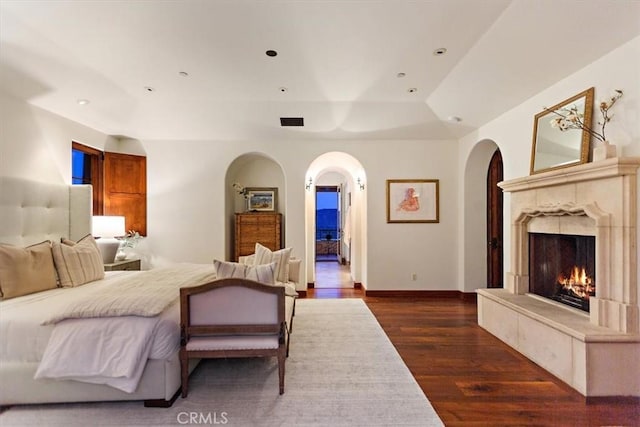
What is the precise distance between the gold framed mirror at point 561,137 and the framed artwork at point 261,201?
410 centimetres

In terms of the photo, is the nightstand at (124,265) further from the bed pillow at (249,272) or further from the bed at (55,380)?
the bed pillow at (249,272)

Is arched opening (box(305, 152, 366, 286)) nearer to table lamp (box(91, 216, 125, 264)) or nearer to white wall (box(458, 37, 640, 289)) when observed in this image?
white wall (box(458, 37, 640, 289))

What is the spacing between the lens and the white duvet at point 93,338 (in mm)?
1965

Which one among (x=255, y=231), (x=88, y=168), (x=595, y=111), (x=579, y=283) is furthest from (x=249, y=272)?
(x=88, y=168)

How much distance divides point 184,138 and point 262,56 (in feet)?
8.85

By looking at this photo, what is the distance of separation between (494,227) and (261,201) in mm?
4063

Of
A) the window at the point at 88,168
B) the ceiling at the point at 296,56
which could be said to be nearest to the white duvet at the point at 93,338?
the ceiling at the point at 296,56

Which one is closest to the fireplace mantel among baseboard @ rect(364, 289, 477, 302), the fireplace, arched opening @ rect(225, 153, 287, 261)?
the fireplace

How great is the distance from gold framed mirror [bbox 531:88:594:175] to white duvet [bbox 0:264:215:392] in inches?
144

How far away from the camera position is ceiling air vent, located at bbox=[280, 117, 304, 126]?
4.49 m

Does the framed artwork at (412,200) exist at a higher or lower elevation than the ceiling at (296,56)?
lower

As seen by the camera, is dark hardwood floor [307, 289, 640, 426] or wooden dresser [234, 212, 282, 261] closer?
dark hardwood floor [307, 289, 640, 426]

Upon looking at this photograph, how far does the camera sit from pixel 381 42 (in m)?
2.76

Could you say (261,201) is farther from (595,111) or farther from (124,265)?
(595,111)
